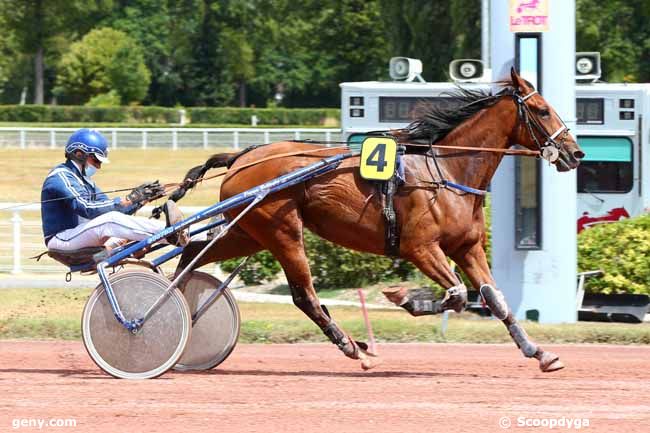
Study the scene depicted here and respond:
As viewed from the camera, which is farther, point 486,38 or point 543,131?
point 486,38

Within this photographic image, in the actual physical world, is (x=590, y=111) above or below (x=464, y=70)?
below

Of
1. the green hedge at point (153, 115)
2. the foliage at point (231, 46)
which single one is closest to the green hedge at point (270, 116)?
the green hedge at point (153, 115)

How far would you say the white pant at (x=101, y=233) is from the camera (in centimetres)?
772

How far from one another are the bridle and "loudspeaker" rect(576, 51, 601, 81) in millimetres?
6358

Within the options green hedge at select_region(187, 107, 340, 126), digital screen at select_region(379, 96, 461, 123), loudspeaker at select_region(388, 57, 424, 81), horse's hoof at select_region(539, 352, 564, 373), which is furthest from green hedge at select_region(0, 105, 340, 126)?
horse's hoof at select_region(539, 352, 564, 373)

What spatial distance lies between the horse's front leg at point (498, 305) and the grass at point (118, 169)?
16900mm

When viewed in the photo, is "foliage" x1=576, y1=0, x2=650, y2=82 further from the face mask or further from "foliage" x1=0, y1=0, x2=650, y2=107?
the face mask

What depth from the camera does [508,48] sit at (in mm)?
10711

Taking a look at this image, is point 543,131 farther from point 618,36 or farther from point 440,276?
point 618,36

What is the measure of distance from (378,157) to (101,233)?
6.29 ft

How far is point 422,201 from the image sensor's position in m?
7.89

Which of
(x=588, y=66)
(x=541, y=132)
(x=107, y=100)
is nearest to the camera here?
(x=541, y=132)

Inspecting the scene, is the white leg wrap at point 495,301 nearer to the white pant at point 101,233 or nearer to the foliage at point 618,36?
the white pant at point 101,233

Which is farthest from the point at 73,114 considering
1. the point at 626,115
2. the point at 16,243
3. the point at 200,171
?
the point at 200,171
